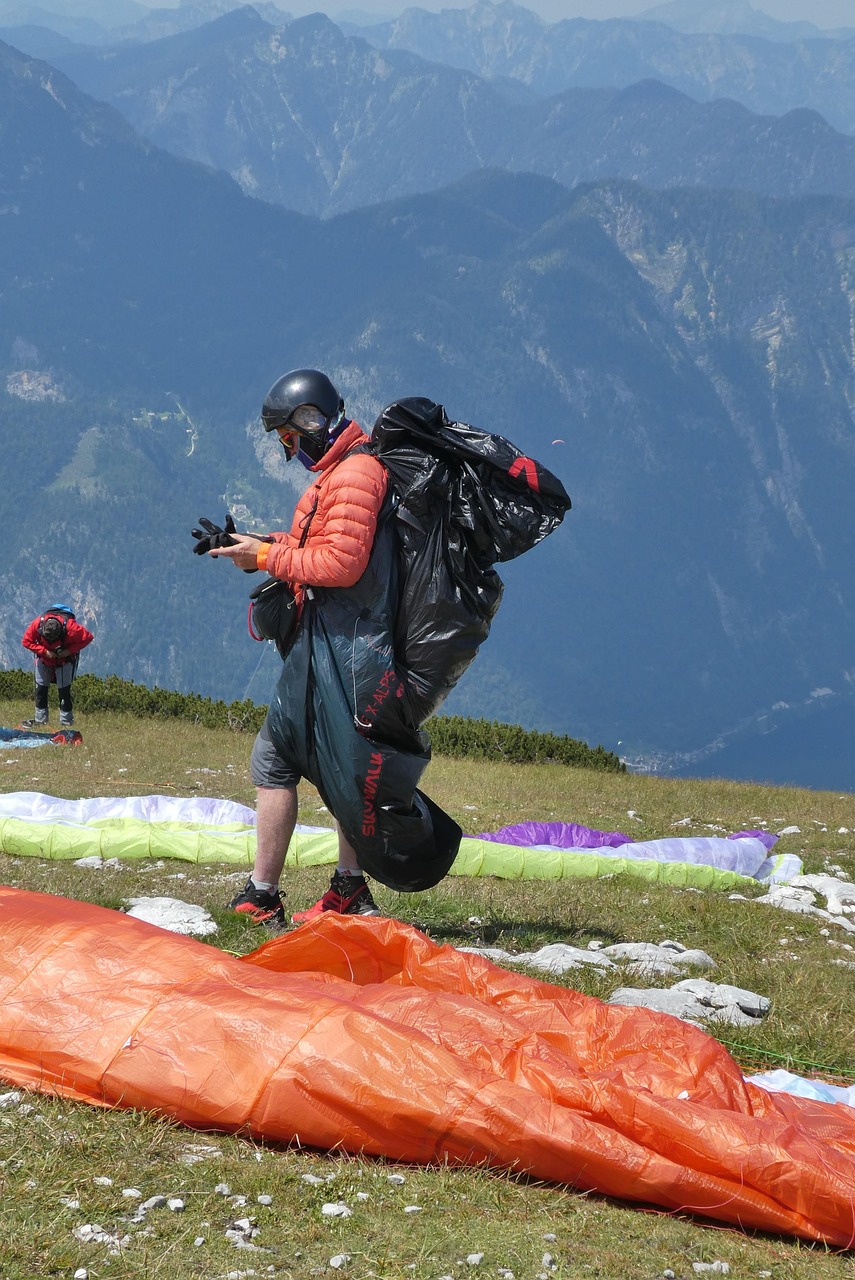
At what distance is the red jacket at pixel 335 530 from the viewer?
5789 mm

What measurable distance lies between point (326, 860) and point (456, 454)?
3962 millimetres

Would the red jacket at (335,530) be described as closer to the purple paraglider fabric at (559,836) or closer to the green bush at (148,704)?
the purple paraglider fabric at (559,836)

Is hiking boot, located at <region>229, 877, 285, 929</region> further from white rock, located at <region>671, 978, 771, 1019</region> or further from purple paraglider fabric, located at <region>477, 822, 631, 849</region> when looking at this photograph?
purple paraglider fabric, located at <region>477, 822, 631, 849</region>

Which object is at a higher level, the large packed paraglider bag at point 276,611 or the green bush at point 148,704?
the large packed paraglider bag at point 276,611

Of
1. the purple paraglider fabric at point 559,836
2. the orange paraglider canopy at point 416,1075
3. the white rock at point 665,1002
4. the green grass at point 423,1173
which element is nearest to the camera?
the green grass at point 423,1173

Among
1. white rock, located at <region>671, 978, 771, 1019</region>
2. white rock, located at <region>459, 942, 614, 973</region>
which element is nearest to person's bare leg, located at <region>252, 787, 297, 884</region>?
white rock, located at <region>459, 942, 614, 973</region>

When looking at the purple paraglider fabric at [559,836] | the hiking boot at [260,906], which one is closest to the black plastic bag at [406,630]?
the hiking boot at [260,906]

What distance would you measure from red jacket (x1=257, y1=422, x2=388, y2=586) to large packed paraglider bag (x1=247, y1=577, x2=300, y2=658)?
0.19 meters

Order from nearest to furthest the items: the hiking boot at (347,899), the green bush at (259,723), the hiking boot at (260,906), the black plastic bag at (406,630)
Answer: the black plastic bag at (406,630) < the hiking boot at (260,906) < the hiking boot at (347,899) < the green bush at (259,723)

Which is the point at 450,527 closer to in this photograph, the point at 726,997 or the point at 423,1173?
the point at 726,997

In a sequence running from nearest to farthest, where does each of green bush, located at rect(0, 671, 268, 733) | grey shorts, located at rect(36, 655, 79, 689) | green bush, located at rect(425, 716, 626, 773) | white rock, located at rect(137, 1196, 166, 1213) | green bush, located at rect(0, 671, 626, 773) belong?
1. white rock, located at rect(137, 1196, 166, 1213)
2. grey shorts, located at rect(36, 655, 79, 689)
3. green bush, located at rect(425, 716, 626, 773)
4. green bush, located at rect(0, 671, 626, 773)
5. green bush, located at rect(0, 671, 268, 733)

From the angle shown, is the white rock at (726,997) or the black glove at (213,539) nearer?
the white rock at (726,997)

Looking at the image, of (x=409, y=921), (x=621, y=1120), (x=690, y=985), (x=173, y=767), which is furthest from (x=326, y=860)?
(x=173, y=767)

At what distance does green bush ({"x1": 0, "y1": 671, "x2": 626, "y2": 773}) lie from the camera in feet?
71.2
